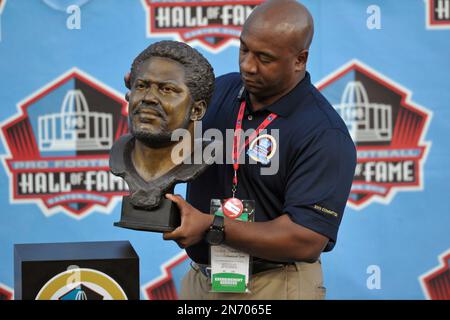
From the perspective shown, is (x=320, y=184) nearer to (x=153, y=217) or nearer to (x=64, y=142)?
(x=153, y=217)

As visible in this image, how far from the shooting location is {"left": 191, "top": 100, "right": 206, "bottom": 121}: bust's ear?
2.55 metres

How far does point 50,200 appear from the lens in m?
3.73

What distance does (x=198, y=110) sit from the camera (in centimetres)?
257

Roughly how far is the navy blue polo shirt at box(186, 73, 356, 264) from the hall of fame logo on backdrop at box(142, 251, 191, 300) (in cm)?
107

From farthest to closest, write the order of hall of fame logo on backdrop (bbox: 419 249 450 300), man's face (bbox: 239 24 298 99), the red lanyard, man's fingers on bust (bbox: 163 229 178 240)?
1. hall of fame logo on backdrop (bbox: 419 249 450 300)
2. the red lanyard
3. man's face (bbox: 239 24 298 99)
4. man's fingers on bust (bbox: 163 229 178 240)

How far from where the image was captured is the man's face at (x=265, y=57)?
246 centimetres

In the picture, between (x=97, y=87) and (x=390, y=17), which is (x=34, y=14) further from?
(x=390, y=17)

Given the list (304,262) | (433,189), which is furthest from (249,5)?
(304,262)

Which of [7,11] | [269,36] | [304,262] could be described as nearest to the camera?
[269,36]

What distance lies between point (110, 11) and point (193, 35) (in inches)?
15.4

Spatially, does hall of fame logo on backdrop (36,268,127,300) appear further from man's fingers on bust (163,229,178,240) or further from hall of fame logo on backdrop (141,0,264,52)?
hall of fame logo on backdrop (141,0,264,52)

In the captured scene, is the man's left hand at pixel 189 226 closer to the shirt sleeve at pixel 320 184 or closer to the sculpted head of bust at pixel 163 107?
the sculpted head of bust at pixel 163 107

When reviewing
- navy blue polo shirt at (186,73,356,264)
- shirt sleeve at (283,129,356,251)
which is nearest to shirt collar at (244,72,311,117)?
navy blue polo shirt at (186,73,356,264)

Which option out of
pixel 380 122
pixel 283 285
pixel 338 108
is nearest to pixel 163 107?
pixel 283 285
